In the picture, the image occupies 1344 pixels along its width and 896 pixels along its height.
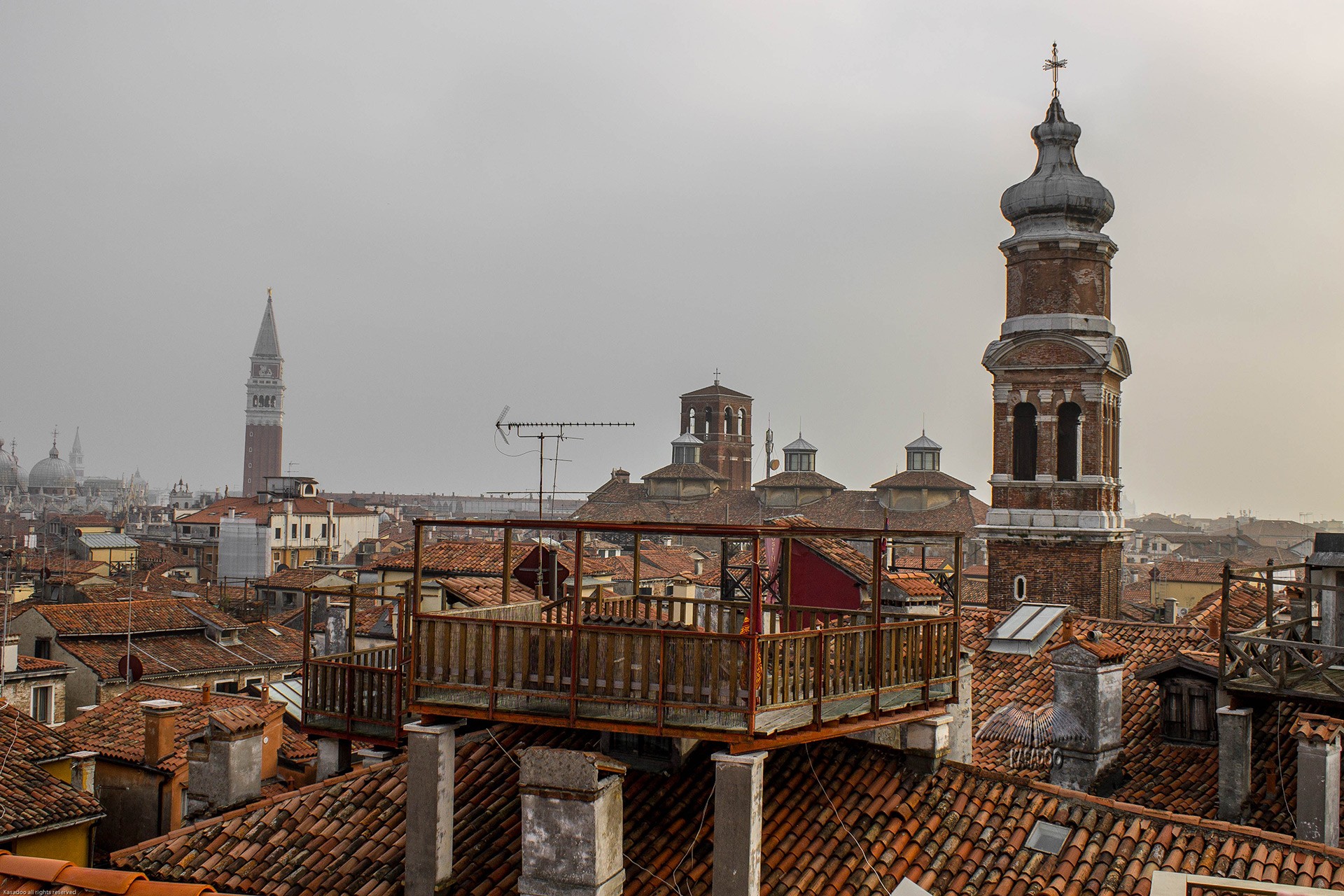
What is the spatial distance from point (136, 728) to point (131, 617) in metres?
11.5

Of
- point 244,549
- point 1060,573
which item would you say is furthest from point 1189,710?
point 244,549

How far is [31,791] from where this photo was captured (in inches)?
575

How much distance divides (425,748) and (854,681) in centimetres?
350

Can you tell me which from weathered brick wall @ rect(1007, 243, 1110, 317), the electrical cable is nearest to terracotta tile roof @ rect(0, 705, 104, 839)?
the electrical cable

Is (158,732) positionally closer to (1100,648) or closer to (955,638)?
(955,638)

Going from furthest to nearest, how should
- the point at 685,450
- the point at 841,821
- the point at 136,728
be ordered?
the point at 685,450 < the point at 136,728 < the point at 841,821

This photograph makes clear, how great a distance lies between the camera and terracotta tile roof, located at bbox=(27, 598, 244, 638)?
3059 centimetres

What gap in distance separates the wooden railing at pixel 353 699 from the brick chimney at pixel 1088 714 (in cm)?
773

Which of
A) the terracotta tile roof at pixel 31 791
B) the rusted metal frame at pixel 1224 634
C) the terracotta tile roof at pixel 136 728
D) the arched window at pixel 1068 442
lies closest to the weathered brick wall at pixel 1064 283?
the arched window at pixel 1068 442

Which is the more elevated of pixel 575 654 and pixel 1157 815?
pixel 575 654

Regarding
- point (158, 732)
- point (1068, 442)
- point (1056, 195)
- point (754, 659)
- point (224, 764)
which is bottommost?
point (158, 732)

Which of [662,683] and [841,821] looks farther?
[841,821]

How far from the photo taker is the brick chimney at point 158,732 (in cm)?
1809

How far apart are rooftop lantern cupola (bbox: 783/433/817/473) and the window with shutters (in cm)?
7420
